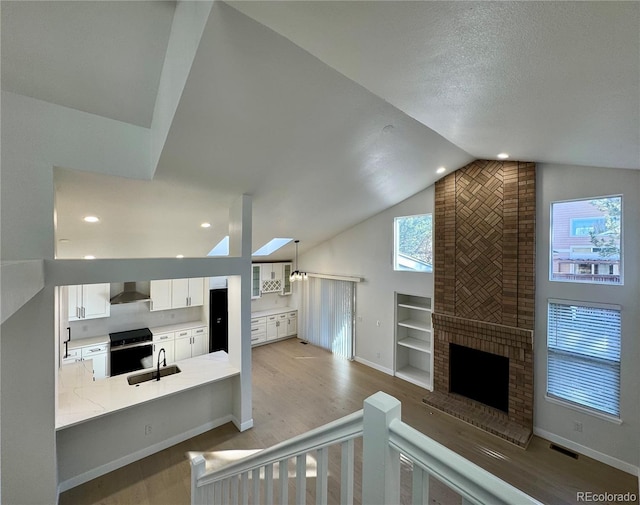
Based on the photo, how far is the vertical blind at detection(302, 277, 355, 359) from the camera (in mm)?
6844

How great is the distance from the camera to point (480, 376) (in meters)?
4.66

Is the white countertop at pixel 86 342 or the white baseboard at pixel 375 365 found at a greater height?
the white countertop at pixel 86 342

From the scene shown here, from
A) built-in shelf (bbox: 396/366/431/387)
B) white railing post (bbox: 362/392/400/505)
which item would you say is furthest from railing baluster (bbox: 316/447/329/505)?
built-in shelf (bbox: 396/366/431/387)

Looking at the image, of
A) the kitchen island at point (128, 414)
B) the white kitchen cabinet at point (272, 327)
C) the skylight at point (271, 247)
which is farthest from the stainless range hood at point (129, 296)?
the white kitchen cabinet at point (272, 327)

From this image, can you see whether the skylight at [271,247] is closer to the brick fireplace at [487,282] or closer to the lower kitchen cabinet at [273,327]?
the lower kitchen cabinet at [273,327]

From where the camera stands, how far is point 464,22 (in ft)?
4.08

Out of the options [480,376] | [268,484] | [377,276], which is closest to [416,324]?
[377,276]

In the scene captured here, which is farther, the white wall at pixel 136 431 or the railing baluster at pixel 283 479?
the white wall at pixel 136 431

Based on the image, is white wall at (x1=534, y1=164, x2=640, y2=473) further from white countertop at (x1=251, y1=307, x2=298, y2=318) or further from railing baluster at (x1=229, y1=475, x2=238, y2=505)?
white countertop at (x1=251, y1=307, x2=298, y2=318)

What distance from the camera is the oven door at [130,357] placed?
541 cm

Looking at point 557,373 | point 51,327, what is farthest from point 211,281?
point 557,373

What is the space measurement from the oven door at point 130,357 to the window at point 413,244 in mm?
5347

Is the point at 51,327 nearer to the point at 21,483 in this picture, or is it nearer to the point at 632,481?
the point at 21,483

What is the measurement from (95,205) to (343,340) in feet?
18.1
